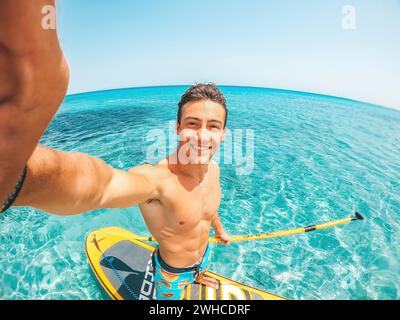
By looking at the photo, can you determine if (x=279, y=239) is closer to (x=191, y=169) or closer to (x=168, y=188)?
(x=191, y=169)

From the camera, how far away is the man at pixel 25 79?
0.38 metres

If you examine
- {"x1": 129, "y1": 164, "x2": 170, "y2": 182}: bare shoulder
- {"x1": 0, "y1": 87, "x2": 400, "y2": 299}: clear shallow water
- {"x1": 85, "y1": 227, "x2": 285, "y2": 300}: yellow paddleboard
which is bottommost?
{"x1": 0, "y1": 87, "x2": 400, "y2": 299}: clear shallow water

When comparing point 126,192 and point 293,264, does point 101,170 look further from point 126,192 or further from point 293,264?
point 293,264

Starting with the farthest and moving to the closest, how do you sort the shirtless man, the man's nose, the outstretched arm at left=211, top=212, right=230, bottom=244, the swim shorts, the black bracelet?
the outstretched arm at left=211, top=212, right=230, bottom=244 → the swim shorts → the man's nose → the shirtless man → the black bracelet

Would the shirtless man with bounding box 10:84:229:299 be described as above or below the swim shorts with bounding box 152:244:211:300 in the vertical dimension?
above

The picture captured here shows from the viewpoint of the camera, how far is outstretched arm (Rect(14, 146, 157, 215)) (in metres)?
0.75

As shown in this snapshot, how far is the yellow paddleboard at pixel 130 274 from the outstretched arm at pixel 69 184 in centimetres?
315

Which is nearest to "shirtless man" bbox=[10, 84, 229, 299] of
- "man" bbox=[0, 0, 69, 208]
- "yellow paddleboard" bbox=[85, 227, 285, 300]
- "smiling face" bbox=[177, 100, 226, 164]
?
"smiling face" bbox=[177, 100, 226, 164]

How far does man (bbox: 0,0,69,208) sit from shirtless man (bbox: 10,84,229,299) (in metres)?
0.25

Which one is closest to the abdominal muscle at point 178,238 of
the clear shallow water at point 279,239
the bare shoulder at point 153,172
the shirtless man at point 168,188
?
the shirtless man at point 168,188

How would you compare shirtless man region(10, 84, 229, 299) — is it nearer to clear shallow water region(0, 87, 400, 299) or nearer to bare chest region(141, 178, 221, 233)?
bare chest region(141, 178, 221, 233)

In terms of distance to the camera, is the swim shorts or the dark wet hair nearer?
the dark wet hair

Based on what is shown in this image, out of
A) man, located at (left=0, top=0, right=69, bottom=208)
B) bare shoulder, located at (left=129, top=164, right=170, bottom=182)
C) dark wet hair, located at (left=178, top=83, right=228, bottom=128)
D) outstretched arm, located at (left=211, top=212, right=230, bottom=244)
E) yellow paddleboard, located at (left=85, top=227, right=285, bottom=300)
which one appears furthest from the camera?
yellow paddleboard, located at (left=85, top=227, right=285, bottom=300)
